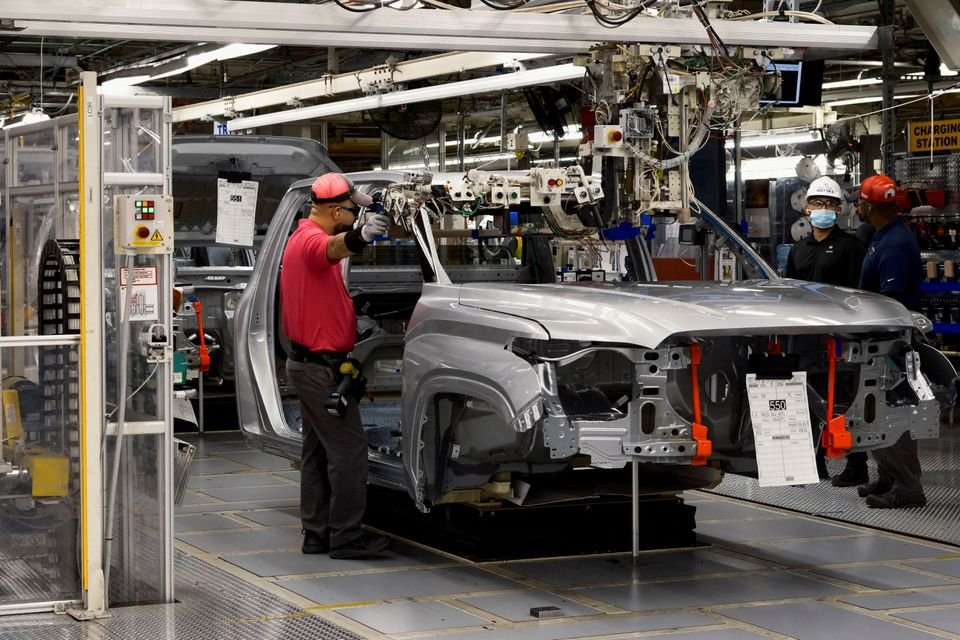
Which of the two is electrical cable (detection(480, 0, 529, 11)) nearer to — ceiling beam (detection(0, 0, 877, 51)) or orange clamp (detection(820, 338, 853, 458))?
ceiling beam (detection(0, 0, 877, 51))

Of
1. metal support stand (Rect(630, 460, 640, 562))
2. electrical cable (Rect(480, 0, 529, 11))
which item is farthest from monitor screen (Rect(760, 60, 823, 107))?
metal support stand (Rect(630, 460, 640, 562))

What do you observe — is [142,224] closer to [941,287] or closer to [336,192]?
[336,192]

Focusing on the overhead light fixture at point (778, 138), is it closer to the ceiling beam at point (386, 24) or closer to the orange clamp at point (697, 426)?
the ceiling beam at point (386, 24)

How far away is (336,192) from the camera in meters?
6.43

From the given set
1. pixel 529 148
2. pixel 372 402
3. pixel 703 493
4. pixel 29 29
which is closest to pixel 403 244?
pixel 372 402

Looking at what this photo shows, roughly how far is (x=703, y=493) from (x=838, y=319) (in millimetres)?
3096

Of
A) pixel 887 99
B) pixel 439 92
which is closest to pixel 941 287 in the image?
pixel 887 99

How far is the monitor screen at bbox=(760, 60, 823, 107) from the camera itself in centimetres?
1041

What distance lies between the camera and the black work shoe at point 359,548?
636 cm

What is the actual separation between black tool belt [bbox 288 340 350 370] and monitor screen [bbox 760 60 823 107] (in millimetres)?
4841

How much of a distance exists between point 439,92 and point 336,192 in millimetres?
4700

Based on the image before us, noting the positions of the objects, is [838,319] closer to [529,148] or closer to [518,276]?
[518,276]

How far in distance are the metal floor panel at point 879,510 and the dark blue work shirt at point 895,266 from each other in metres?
1.18

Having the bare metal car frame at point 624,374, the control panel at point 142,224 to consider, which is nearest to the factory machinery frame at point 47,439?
the control panel at point 142,224
